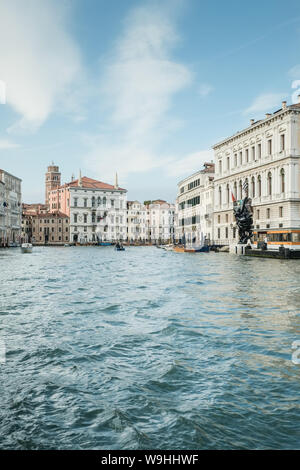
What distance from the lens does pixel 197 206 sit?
216ft

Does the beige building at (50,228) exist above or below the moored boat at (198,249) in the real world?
above

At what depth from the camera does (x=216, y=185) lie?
55.0 metres

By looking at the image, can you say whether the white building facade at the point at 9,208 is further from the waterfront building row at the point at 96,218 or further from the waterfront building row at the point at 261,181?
the waterfront building row at the point at 261,181

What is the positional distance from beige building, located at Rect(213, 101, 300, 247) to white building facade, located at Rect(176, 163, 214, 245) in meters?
4.43

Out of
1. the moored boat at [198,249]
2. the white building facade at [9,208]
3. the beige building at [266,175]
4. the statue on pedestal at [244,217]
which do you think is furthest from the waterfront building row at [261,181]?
the white building facade at [9,208]

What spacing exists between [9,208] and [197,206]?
34548mm

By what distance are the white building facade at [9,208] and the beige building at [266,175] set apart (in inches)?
1382

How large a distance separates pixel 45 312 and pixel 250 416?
6.56m

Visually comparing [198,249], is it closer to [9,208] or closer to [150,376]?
[150,376]

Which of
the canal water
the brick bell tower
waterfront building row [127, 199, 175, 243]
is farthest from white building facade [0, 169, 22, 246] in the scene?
the canal water

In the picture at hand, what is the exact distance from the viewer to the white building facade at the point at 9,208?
73500 millimetres

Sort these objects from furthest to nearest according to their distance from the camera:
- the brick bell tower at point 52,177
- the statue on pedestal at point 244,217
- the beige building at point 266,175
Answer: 1. the brick bell tower at point 52,177
2. the statue on pedestal at point 244,217
3. the beige building at point 266,175

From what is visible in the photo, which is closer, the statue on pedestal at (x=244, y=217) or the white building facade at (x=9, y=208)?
the statue on pedestal at (x=244, y=217)
